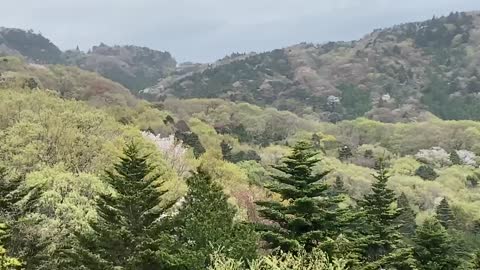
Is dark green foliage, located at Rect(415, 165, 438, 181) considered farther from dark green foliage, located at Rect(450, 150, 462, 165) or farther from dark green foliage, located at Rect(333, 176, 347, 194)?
dark green foliage, located at Rect(333, 176, 347, 194)

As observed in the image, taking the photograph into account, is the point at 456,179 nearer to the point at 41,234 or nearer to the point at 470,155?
the point at 470,155

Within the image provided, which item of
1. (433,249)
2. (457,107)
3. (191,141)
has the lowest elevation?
(457,107)

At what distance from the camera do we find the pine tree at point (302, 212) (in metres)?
28.2

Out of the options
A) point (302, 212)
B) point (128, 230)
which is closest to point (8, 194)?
point (128, 230)

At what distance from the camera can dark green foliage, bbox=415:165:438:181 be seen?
→ 113 meters

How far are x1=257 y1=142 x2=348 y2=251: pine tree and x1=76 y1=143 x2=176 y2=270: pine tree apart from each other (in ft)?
15.6

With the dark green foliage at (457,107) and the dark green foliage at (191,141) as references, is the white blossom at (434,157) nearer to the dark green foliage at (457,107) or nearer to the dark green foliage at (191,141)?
the dark green foliage at (191,141)

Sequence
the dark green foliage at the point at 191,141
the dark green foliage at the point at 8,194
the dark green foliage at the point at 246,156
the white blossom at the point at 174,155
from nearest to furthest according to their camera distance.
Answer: the dark green foliage at the point at 8,194 → the white blossom at the point at 174,155 → the dark green foliage at the point at 191,141 → the dark green foliage at the point at 246,156

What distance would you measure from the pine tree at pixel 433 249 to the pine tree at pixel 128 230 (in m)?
15.1

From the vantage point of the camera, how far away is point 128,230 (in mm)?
28922

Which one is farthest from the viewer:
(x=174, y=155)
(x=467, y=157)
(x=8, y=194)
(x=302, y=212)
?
(x=467, y=157)

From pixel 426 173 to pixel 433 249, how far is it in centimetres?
8062

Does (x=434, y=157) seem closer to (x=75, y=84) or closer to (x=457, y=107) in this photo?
(x=75, y=84)

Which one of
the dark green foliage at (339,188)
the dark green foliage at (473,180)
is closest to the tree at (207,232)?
the dark green foliage at (339,188)
